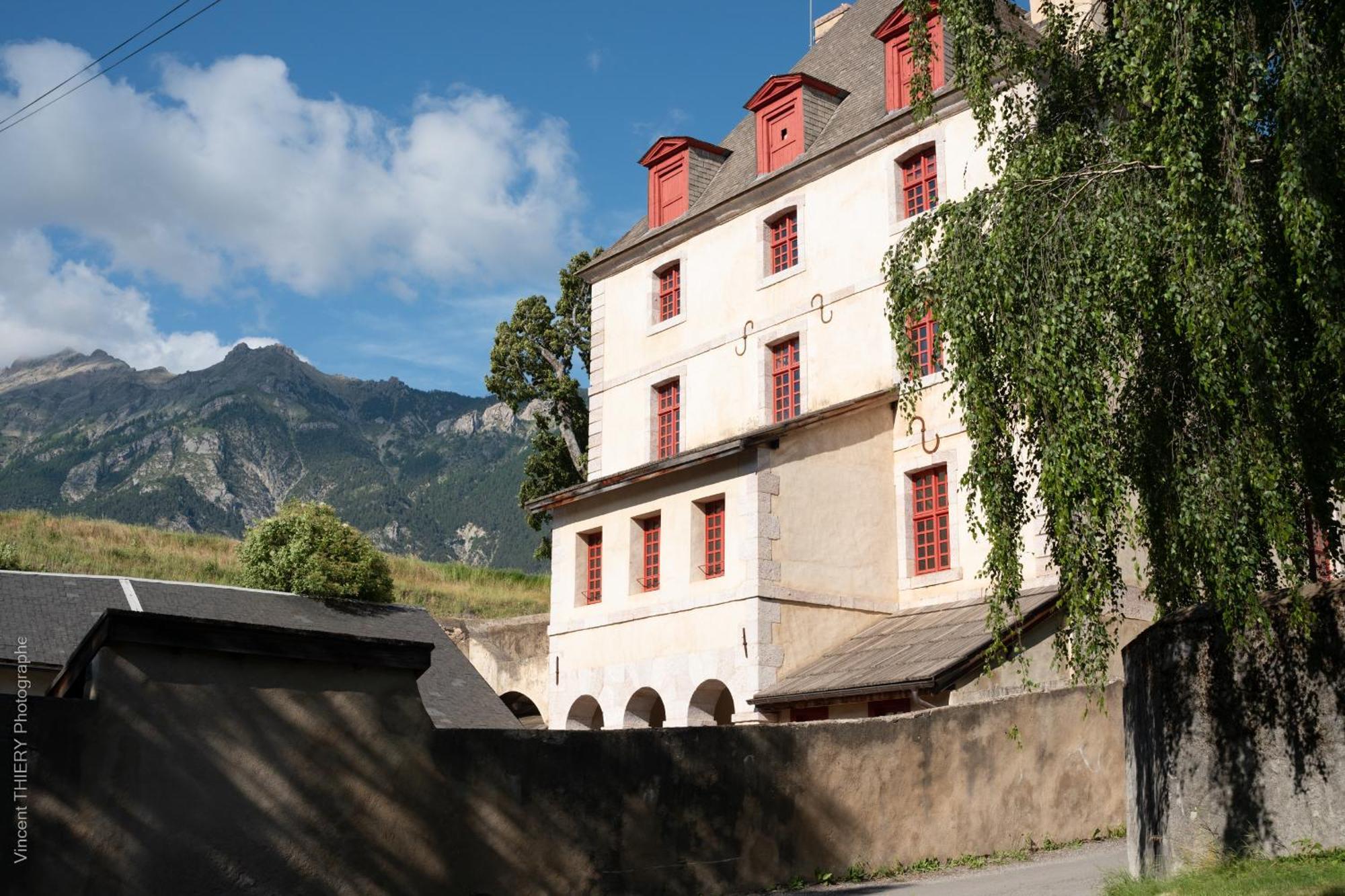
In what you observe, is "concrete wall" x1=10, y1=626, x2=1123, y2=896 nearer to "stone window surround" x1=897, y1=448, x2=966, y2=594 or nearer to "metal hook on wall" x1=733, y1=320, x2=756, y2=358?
"stone window surround" x1=897, y1=448, x2=966, y2=594

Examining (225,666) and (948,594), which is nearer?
(225,666)

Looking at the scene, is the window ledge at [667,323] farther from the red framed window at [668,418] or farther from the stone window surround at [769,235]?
the stone window surround at [769,235]

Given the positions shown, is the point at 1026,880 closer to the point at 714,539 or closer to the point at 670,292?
the point at 714,539

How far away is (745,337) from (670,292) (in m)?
2.97

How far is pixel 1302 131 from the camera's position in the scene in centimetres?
779

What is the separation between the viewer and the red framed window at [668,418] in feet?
86.4

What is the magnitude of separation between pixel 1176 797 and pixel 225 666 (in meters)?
6.54

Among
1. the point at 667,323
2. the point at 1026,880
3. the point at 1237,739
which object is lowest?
the point at 1026,880

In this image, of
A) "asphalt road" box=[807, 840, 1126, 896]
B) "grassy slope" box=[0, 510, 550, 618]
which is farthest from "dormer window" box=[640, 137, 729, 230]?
"asphalt road" box=[807, 840, 1126, 896]

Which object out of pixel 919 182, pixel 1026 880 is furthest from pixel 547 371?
pixel 1026 880

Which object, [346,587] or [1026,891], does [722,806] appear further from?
[346,587]

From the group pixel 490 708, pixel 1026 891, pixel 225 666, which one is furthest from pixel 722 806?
pixel 490 708

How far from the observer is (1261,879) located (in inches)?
314

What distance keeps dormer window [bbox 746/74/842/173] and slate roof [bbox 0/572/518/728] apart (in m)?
11.5
